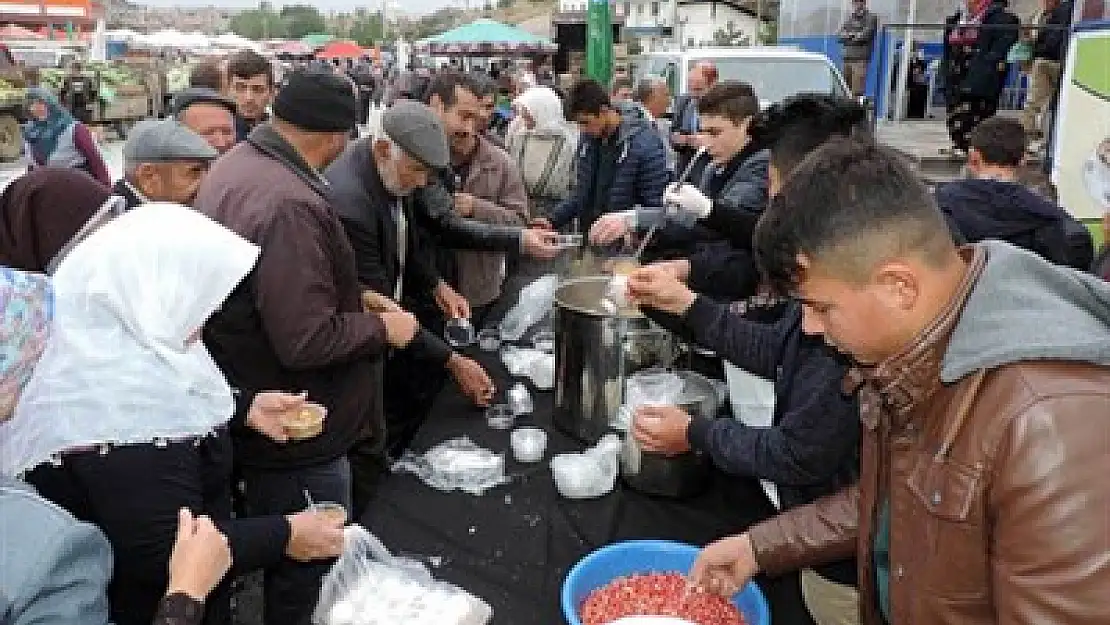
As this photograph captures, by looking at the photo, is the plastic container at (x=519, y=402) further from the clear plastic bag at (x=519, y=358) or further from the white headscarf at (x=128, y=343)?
the white headscarf at (x=128, y=343)

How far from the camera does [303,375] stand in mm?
2135

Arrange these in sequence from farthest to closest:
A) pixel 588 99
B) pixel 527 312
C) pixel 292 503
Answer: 1. pixel 588 99
2. pixel 527 312
3. pixel 292 503

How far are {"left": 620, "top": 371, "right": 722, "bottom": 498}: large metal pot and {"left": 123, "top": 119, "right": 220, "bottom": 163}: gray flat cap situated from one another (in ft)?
5.75

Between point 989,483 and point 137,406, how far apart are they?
1362mm

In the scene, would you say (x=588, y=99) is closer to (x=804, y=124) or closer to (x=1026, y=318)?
(x=804, y=124)

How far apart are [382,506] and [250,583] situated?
1.53 metres

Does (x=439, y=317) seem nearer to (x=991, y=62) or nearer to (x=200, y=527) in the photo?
(x=200, y=527)

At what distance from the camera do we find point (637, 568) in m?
1.66

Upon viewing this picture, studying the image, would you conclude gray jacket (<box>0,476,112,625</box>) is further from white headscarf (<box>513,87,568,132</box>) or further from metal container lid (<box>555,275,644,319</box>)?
white headscarf (<box>513,87,568,132</box>)

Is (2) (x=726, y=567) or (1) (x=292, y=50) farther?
(1) (x=292, y=50)

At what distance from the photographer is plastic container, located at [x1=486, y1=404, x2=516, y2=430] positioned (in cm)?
246

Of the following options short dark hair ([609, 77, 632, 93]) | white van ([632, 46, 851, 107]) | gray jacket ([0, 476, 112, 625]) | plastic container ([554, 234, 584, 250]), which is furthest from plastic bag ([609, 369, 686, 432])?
short dark hair ([609, 77, 632, 93])

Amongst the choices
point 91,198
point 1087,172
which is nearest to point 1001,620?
point 91,198

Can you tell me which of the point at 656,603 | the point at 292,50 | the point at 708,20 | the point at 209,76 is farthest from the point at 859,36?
the point at 708,20
